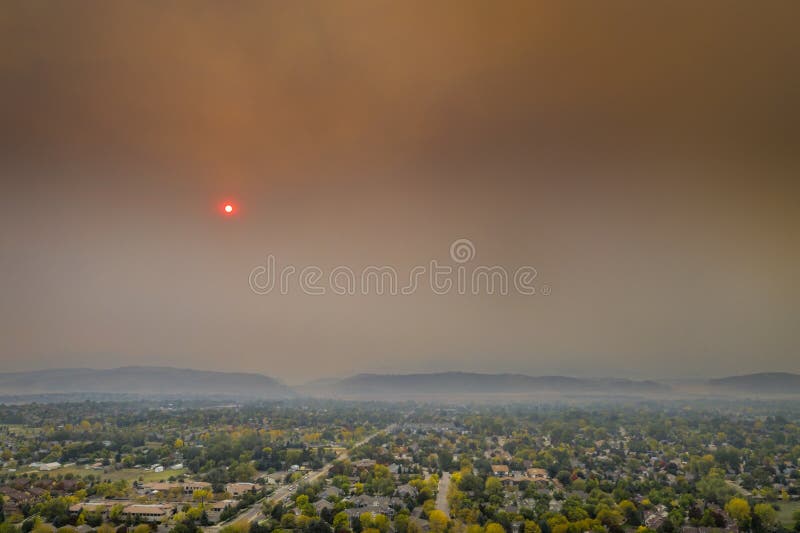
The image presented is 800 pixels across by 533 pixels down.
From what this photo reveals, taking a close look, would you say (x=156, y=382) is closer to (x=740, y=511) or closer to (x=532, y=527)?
(x=532, y=527)

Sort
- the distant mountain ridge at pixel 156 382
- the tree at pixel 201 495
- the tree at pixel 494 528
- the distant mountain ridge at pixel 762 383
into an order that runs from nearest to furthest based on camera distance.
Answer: the tree at pixel 494 528 → the tree at pixel 201 495 → the distant mountain ridge at pixel 156 382 → the distant mountain ridge at pixel 762 383

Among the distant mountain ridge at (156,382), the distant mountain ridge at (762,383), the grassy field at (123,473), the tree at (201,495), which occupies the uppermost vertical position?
the distant mountain ridge at (762,383)

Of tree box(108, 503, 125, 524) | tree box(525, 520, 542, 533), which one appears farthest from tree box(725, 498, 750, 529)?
tree box(108, 503, 125, 524)

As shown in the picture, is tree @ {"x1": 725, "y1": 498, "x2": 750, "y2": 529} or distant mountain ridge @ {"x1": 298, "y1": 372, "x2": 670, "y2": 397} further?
distant mountain ridge @ {"x1": 298, "y1": 372, "x2": 670, "y2": 397}

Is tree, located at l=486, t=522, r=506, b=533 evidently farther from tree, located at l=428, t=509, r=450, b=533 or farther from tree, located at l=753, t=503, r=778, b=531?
tree, located at l=753, t=503, r=778, b=531

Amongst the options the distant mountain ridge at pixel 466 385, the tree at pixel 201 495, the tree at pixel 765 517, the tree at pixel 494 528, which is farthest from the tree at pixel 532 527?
the distant mountain ridge at pixel 466 385

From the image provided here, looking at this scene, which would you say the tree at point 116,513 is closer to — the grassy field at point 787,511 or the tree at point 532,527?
the tree at point 532,527

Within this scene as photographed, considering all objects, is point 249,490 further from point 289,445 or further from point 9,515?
point 9,515
